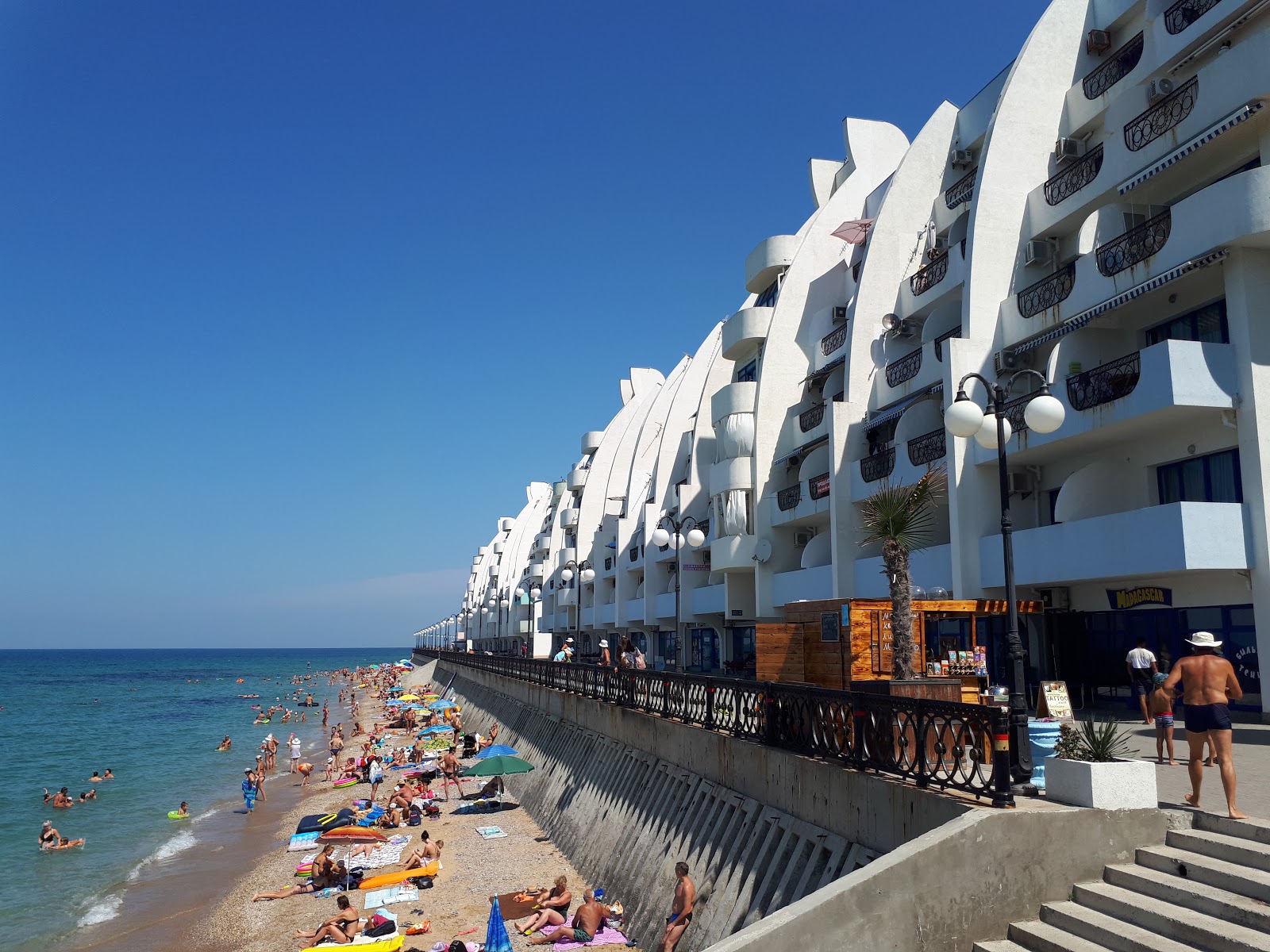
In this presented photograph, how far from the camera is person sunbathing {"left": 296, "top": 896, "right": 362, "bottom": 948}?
13852 millimetres

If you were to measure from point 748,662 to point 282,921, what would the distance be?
719 inches

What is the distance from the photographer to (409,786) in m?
27.5

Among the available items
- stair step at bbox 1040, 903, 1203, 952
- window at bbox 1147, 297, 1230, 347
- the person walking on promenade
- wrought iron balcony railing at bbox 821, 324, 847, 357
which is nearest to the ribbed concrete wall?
stair step at bbox 1040, 903, 1203, 952

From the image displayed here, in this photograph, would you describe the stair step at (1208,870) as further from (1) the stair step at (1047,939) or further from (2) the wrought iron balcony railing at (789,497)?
(2) the wrought iron balcony railing at (789,497)

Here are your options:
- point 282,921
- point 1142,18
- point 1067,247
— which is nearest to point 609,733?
point 282,921

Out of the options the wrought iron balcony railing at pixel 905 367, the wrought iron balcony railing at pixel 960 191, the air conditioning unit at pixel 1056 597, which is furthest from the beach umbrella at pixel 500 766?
the wrought iron balcony railing at pixel 960 191

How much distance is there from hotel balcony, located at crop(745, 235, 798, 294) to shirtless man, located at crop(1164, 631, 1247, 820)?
25.0 metres

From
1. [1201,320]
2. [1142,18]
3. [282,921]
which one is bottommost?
[282,921]

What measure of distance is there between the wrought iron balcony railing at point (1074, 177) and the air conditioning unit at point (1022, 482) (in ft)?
20.1

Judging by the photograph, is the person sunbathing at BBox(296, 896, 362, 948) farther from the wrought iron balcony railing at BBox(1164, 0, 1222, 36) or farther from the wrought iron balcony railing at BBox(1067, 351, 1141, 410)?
the wrought iron balcony railing at BBox(1164, 0, 1222, 36)

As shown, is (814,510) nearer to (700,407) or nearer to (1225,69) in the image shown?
(700,407)

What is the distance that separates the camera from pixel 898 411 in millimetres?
23391

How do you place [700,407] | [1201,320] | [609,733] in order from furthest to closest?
[700,407] < [609,733] < [1201,320]

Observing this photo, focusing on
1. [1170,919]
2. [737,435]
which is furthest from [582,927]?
[737,435]
